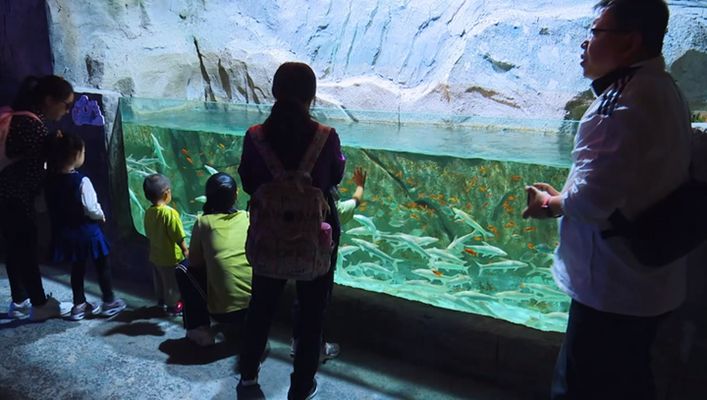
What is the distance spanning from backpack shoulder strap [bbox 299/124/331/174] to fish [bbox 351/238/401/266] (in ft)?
4.76

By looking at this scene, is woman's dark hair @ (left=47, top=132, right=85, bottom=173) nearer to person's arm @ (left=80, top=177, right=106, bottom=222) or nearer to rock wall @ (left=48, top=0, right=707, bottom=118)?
person's arm @ (left=80, top=177, right=106, bottom=222)

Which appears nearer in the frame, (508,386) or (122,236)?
(508,386)

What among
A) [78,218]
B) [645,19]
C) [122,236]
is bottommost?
[122,236]

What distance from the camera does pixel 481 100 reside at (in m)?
4.55

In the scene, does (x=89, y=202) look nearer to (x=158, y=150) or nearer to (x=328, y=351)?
(x=158, y=150)

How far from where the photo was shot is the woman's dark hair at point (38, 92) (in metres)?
3.23

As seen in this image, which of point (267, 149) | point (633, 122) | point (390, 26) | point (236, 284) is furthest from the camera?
point (390, 26)

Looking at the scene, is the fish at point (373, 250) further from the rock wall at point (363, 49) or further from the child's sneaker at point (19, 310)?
the child's sneaker at point (19, 310)

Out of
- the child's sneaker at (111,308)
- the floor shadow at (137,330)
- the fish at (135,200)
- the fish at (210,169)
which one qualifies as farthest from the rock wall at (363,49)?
the floor shadow at (137,330)

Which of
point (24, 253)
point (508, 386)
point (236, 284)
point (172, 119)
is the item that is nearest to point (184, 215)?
point (172, 119)

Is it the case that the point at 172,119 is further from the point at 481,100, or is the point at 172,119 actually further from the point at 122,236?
the point at 481,100

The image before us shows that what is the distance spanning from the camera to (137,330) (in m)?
3.45

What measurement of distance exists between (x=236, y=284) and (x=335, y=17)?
3708 millimetres

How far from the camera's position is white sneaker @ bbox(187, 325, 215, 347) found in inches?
125
